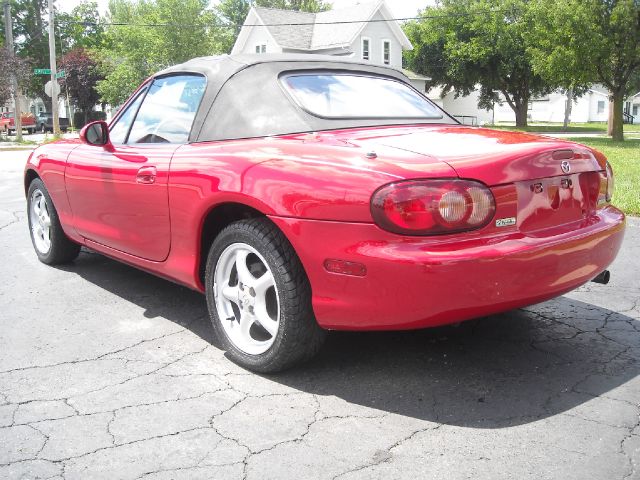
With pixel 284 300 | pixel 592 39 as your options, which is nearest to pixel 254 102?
pixel 284 300

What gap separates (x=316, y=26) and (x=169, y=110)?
145 feet

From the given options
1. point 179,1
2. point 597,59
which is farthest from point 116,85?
point 597,59

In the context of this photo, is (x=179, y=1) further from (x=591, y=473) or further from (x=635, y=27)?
(x=591, y=473)

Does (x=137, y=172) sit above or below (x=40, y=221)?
above

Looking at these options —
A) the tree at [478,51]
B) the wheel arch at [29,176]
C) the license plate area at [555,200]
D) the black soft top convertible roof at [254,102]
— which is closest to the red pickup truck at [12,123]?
the tree at [478,51]

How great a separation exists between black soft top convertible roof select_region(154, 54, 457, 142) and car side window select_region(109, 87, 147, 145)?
0.56 metres

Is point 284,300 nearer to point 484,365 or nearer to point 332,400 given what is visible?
point 332,400

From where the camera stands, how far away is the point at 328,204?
111 inches

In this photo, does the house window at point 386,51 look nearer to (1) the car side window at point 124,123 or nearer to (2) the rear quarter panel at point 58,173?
(2) the rear quarter panel at point 58,173

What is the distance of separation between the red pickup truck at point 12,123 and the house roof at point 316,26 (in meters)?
15.4

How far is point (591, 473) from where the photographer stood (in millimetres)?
2346

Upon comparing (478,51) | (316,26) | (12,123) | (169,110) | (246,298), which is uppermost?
(316,26)

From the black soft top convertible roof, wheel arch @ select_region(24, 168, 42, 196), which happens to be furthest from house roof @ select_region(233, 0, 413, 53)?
the black soft top convertible roof

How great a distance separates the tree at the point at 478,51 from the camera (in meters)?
44.6
